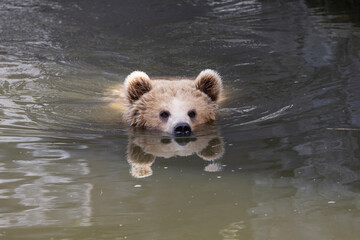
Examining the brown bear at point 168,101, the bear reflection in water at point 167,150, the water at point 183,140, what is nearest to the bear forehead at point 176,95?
the brown bear at point 168,101

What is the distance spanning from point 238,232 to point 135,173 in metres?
1.50

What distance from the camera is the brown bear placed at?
24.0 feet

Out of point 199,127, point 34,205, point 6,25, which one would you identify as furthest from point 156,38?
point 34,205

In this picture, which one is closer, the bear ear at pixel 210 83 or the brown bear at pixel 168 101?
the brown bear at pixel 168 101

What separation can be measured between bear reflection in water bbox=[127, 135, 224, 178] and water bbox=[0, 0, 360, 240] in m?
0.02

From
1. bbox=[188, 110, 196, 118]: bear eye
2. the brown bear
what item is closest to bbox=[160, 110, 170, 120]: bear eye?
the brown bear

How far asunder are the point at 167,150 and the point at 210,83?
6.31ft

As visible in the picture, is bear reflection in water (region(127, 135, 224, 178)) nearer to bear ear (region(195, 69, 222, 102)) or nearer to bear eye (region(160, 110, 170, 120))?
bear eye (region(160, 110, 170, 120))

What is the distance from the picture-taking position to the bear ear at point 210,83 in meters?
7.73

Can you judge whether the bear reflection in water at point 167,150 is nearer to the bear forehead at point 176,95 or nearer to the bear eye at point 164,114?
the bear eye at point 164,114

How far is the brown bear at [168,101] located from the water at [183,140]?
0.76ft

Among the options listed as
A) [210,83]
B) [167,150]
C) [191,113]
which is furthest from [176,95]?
[167,150]

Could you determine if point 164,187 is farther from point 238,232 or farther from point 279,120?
point 279,120

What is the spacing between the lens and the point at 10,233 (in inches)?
151
